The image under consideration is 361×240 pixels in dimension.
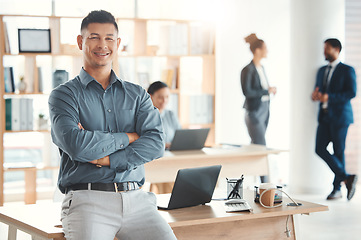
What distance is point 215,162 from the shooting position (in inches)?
193

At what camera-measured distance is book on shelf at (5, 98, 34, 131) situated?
19.7 ft

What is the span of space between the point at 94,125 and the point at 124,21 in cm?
408

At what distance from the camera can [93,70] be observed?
8.29 feet

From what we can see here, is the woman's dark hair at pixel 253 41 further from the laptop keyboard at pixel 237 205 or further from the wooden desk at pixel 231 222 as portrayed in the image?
the laptop keyboard at pixel 237 205

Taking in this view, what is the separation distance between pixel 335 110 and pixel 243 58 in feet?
5.49

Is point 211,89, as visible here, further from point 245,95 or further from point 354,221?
point 354,221

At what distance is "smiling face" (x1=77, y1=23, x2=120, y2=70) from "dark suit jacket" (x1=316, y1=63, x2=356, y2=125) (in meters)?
4.36

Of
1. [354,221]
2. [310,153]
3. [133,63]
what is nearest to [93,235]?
[354,221]

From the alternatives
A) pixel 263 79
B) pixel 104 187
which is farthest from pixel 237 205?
pixel 263 79

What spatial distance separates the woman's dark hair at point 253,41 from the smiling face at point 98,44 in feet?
15.6

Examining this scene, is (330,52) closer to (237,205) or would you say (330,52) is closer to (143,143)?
(237,205)

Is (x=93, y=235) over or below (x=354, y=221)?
over

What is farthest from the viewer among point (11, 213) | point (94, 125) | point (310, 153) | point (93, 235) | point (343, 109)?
point (310, 153)

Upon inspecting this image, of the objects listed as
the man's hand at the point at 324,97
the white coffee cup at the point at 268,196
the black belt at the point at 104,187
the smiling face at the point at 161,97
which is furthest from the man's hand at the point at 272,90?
the black belt at the point at 104,187
